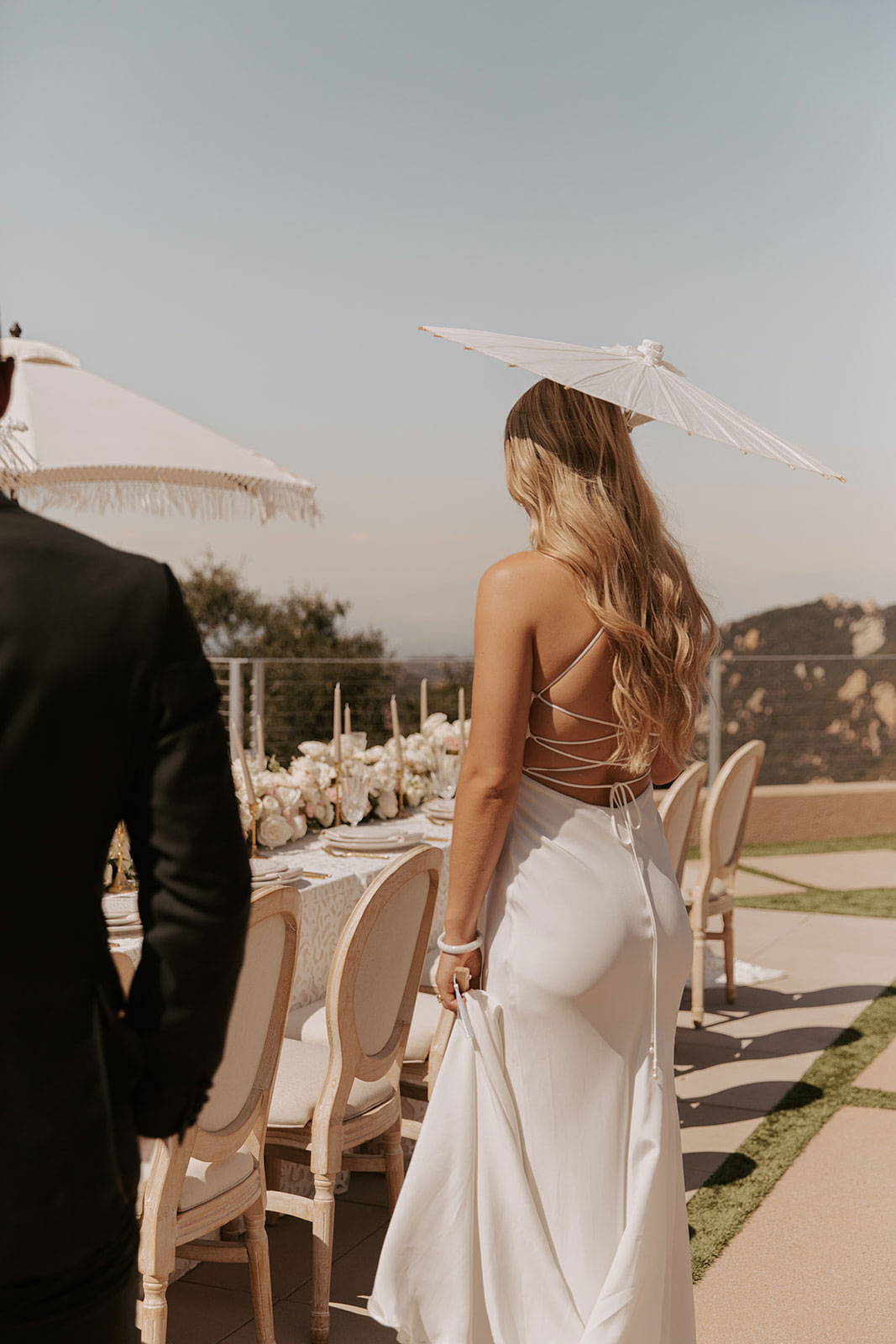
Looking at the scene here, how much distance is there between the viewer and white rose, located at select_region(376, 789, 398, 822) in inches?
191

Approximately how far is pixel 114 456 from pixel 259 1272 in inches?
140

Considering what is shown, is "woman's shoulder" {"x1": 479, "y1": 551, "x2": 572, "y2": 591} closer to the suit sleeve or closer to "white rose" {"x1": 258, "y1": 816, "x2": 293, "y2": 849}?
the suit sleeve

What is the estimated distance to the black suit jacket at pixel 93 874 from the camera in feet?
3.33

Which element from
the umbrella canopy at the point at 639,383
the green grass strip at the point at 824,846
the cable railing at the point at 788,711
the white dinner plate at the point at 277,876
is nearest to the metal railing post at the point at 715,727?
the cable railing at the point at 788,711

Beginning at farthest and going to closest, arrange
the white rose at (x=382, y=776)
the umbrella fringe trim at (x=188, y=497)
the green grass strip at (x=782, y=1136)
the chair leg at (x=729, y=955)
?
the umbrella fringe trim at (x=188, y=497) → the chair leg at (x=729, y=955) → the white rose at (x=382, y=776) → the green grass strip at (x=782, y=1136)

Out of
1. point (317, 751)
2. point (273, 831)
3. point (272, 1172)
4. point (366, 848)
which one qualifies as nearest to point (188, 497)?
point (317, 751)

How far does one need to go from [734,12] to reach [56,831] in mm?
19836

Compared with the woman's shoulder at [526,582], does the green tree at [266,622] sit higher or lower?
higher

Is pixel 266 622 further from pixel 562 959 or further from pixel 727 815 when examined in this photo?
pixel 562 959

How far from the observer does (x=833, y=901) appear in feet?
26.0

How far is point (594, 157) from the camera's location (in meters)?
19.9

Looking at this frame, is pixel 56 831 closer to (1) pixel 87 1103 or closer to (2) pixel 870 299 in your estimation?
(1) pixel 87 1103

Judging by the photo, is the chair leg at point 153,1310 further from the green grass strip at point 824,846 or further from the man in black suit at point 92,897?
the green grass strip at point 824,846

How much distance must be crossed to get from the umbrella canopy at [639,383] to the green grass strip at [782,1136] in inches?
81.4
